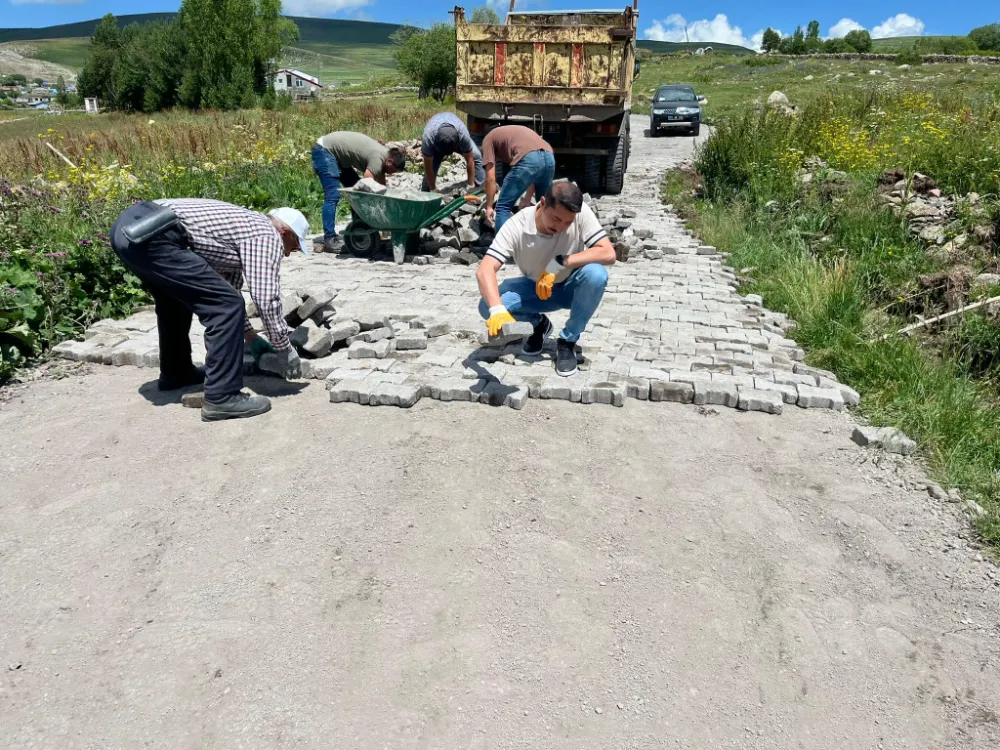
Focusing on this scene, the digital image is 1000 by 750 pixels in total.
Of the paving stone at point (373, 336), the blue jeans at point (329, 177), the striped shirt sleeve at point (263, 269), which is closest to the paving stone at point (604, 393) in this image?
the paving stone at point (373, 336)

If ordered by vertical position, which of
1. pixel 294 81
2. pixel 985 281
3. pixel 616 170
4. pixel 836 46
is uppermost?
pixel 836 46

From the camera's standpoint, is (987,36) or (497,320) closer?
(497,320)

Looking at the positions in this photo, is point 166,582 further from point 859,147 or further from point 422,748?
point 859,147

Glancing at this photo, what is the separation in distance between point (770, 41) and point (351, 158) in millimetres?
86538

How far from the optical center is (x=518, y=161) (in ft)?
23.5

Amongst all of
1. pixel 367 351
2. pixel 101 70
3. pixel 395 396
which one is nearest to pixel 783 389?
pixel 395 396

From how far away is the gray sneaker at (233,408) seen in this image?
4102 millimetres

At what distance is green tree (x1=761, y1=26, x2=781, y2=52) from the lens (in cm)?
7394

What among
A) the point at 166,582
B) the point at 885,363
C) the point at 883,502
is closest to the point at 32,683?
the point at 166,582

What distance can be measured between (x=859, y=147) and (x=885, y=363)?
605cm

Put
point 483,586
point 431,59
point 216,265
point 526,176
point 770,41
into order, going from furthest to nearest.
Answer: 1. point 770,41
2. point 431,59
3. point 526,176
4. point 216,265
5. point 483,586

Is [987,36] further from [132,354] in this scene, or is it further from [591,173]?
[132,354]

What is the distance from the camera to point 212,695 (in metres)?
2.24

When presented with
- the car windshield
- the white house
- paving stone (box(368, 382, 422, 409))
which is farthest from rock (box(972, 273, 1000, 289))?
the white house
